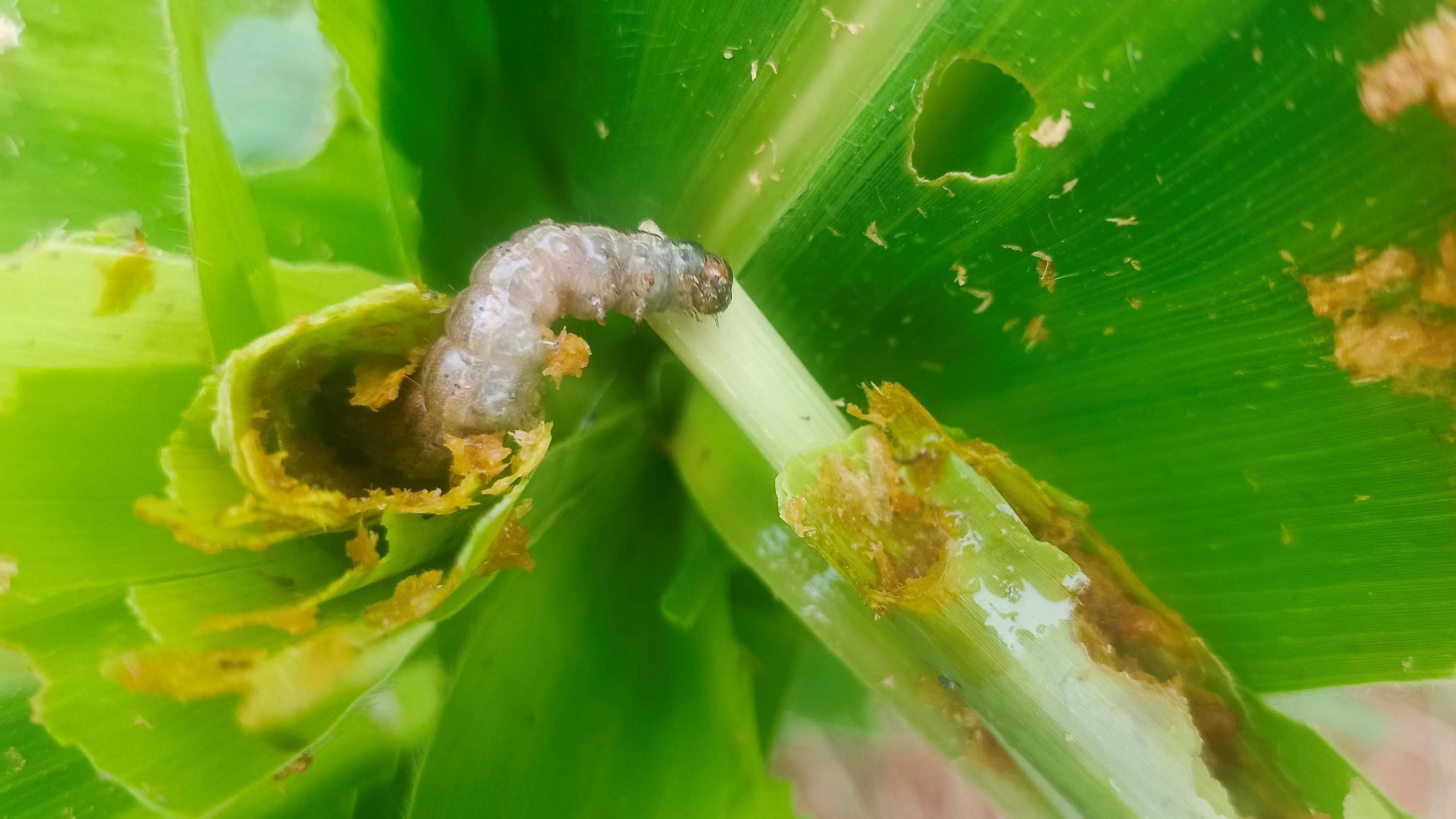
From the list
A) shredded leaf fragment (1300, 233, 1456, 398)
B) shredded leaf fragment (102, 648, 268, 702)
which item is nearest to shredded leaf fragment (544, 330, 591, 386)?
shredded leaf fragment (102, 648, 268, 702)

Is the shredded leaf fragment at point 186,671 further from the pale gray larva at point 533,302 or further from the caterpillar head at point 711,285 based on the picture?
the caterpillar head at point 711,285

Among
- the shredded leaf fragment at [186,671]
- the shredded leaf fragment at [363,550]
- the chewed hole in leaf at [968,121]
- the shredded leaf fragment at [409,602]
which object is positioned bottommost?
the shredded leaf fragment at [186,671]

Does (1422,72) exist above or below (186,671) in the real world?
above

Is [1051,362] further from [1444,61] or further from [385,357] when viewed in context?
[385,357]

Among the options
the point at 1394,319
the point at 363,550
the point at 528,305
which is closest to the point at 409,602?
the point at 363,550

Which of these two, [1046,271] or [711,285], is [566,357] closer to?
[711,285]

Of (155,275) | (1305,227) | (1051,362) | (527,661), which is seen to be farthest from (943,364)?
(155,275)

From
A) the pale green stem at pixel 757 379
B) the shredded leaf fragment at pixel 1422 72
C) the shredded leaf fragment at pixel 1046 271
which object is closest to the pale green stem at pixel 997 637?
the pale green stem at pixel 757 379
